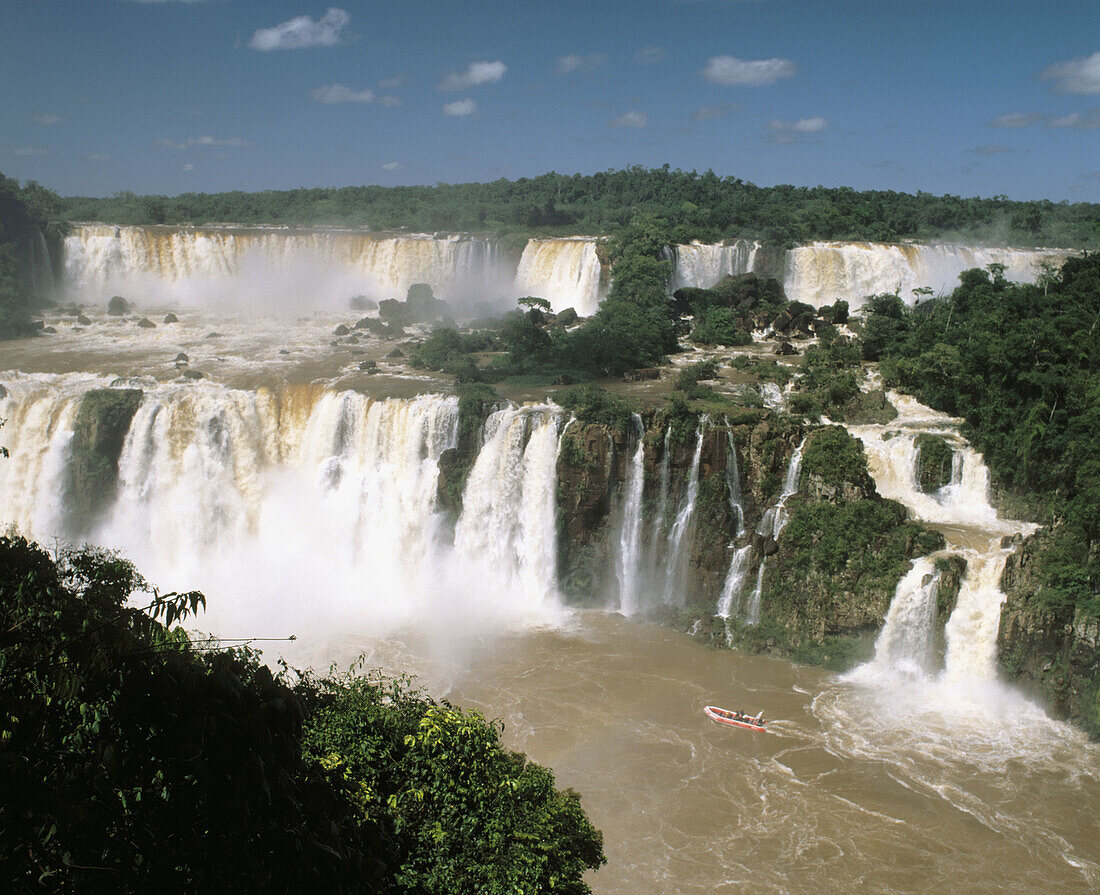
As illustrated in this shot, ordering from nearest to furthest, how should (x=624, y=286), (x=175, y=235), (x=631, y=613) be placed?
(x=631, y=613)
(x=624, y=286)
(x=175, y=235)

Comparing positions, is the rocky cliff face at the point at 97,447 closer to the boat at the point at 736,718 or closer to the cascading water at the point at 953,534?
the boat at the point at 736,718

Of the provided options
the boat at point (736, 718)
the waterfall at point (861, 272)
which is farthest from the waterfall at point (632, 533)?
the waterfall at point (861, 272)

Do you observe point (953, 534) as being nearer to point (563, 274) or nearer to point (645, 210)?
point (563, 274)

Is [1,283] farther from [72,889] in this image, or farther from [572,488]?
[72,889]

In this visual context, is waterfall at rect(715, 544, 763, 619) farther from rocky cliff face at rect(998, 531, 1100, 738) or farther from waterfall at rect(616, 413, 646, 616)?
rocky cliff face at rect(998, 531, 1100, 738)

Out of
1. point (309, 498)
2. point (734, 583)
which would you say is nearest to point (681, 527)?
point (734, 583)

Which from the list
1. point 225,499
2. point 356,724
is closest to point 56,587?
point 356,724

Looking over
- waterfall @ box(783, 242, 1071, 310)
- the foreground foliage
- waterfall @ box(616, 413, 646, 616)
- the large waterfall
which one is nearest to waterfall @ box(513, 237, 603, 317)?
waterfall @ box(783, 242, 1071, 310)

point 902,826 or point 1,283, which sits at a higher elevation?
point 1,283
